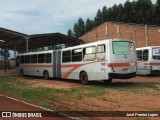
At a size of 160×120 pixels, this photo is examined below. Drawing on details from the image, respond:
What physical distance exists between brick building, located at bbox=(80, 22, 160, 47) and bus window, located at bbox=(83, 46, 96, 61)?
17064mm

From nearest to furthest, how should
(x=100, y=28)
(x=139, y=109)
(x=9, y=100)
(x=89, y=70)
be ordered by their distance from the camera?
(x=139, y=109), (x=9, y=100), (x=89, y=70), (x=100, y=28)

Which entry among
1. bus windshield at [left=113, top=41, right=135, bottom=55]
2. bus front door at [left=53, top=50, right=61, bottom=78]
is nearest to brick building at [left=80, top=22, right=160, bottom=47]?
bus front door at [left=53, top=50, right=61, bottom=78]

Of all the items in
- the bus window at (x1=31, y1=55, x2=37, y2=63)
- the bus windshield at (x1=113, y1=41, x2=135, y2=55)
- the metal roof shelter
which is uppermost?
the metal roof shelter

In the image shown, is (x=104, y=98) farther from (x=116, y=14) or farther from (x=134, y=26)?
(x=116, y=14)

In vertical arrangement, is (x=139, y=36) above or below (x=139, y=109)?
above

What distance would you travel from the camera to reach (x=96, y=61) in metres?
18.7

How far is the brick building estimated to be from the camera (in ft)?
115

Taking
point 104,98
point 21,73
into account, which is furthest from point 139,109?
point 21,73

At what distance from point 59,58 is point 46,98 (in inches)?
425

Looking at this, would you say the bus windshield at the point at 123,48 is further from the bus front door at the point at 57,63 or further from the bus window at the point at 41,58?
the bus window at the point at 41,58

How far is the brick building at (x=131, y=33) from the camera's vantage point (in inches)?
1385

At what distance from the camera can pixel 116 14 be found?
63719 millimetres

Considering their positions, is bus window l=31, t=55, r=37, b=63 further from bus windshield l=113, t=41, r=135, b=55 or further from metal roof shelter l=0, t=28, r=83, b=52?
bus windshield l=113, t=41, r=135, b=55

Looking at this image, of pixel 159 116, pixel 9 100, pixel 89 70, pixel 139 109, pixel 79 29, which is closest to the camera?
pixel 159 116
